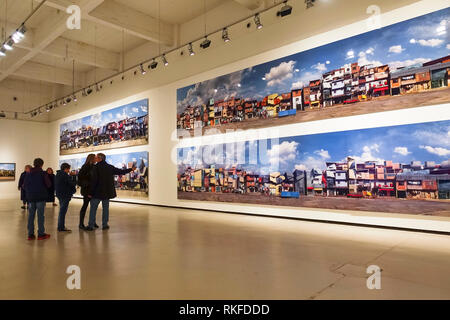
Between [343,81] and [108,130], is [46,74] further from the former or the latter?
→ [343,81]

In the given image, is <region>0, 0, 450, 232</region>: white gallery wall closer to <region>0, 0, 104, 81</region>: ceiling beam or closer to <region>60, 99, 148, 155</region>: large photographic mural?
<region>60, 99, 148, 155</region>: large photographic mural

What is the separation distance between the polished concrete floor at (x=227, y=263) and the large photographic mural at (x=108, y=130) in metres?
6.87

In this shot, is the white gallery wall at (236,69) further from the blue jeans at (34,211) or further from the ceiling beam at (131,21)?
the blue jeans at (34,211)

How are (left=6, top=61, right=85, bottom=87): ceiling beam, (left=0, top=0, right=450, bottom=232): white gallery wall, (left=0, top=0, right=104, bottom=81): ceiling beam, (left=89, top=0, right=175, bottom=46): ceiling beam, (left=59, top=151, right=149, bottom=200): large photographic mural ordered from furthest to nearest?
(left=6, top=61, right=85, bottom=87): ceiling beam
(left=59, top=151, right=149, bottom=200): large photographic mural
(left=89, top=0, right=175, bottom=46): ceiling beam
(left=0, top=0, right=104, bottom=81): ceiling beam
(left=0, top=0, right=450, bottom=232): white gallery wall

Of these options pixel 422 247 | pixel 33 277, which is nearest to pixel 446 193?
pixel 422 247

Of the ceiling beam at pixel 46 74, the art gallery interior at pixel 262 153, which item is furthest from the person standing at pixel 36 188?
the ceiling beam at pixel 46 74

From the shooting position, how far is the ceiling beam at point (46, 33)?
26.3 feet

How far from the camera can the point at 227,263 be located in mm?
3594

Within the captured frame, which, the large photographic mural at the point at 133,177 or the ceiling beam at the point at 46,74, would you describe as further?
the ceiling beam at the point at 46,74

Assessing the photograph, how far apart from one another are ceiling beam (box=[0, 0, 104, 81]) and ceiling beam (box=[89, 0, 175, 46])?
2.96ft

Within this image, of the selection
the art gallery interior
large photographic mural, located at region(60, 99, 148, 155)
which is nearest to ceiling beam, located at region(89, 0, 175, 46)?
the art gallery interior

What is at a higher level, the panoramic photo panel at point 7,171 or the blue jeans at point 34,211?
the panoramic photo panel at point 7,171

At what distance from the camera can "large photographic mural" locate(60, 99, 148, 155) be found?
12.0 metres

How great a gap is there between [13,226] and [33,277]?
4.43 metres
